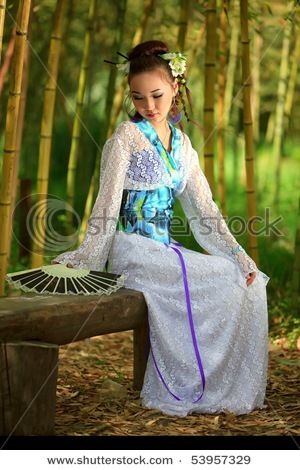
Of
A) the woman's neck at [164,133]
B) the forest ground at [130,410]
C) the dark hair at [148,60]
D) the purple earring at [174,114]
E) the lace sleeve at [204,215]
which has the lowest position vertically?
Answer: the forest ground at [130,410]

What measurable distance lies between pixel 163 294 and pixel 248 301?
13.1 inches

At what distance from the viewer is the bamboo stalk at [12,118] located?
335 cm

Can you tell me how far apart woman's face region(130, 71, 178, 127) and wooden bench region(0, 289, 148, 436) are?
2.54 ft

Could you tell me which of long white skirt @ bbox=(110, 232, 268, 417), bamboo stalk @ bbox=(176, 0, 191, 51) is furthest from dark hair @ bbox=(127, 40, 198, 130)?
bamboo stalk @ bbox=(176, 0, 191, 51)

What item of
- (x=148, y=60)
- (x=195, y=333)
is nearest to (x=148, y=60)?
(x=148, y=60)

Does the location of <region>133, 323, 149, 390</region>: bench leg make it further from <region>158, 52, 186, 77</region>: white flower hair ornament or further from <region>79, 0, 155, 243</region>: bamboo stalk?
<region>79, 0, 155, 243</region>: bamboo stalk

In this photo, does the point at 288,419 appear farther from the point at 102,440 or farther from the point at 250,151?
the point at 250,151

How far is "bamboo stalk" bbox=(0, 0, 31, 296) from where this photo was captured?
3.35 m

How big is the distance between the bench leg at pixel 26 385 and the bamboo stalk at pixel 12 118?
0.88 meters

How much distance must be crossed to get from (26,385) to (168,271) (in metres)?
0.79

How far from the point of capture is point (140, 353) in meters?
3.50

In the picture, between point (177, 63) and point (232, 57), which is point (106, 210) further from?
point (232, 57)

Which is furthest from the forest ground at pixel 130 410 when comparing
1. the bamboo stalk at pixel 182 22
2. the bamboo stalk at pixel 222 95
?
the bamboo stalk at pixel 182 22

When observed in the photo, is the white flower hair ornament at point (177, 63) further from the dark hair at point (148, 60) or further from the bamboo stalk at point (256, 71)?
the bamboo stalk at point (256, 71)
